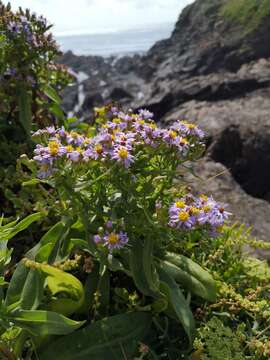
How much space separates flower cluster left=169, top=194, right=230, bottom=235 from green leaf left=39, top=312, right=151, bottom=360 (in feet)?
1.74

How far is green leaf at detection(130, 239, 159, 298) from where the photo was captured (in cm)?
242

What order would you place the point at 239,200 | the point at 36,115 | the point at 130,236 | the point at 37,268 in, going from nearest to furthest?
the point at 37,268
the point at 130,236
the point at 36,115
the point at 239,200

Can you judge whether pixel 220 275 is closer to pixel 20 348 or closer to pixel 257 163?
pixel 20 348

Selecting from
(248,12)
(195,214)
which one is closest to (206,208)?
(195,214)

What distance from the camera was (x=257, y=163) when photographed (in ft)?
20.0

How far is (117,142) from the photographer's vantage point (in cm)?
245

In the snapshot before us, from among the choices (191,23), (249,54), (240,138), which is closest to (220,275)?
(240,138)

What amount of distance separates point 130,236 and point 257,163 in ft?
12.6

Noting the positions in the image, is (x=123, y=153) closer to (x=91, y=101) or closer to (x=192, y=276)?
(x=192, y=276)

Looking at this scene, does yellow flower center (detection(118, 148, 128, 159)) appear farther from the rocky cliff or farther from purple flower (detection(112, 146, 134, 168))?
the rocky cliff

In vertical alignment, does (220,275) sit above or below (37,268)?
below

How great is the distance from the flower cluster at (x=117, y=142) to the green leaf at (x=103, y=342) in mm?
712

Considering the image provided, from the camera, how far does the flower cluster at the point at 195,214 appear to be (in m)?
2.34

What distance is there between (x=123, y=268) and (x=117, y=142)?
56 centimetres
